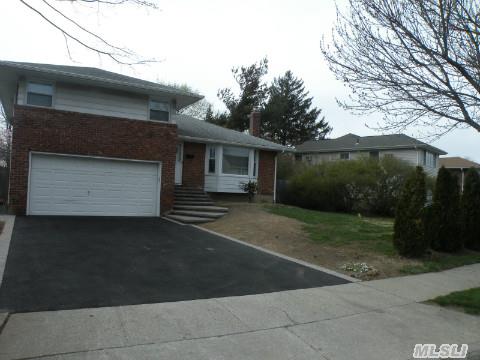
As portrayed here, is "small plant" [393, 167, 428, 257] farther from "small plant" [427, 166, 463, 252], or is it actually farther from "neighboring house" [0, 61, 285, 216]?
"neighboring house" [0, 61, 285, 216]

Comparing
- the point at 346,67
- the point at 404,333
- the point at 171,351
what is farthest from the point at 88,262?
the point at 346,67

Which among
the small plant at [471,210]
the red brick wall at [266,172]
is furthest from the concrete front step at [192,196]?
the small plant at [471,210]

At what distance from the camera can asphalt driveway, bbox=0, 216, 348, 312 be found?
4969 millimetres

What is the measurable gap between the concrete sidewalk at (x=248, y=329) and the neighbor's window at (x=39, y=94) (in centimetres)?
1027

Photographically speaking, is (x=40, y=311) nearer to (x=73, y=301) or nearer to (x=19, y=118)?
(x=73, y=301)

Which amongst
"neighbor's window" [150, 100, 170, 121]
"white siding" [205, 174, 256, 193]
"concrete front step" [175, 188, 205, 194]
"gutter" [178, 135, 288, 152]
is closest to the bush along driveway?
"concrete front step" [175, 188, 205, 194]

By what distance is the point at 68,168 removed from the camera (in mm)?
12578

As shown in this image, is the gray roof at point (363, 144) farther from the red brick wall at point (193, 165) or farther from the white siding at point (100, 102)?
the white siding at point (100, 102)

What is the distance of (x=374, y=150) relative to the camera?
99.8 feet

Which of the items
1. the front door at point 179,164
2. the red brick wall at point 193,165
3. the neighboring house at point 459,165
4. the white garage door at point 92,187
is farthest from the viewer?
the neighboring house at point 459,165

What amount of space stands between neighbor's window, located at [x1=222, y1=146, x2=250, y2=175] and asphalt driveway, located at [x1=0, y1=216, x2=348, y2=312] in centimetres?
724

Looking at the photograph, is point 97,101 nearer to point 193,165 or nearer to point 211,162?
point 193,165

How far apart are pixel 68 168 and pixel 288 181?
510 inches

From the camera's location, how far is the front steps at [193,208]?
13.2m
